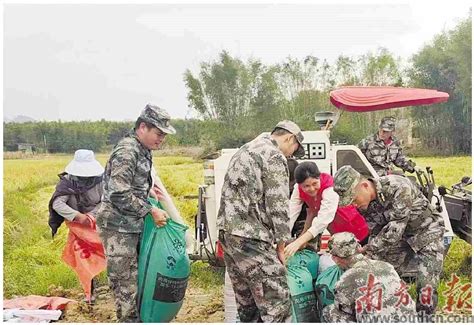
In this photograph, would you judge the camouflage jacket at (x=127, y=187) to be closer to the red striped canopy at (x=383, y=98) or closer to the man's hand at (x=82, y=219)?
the man's hand at (x=82, y=219)

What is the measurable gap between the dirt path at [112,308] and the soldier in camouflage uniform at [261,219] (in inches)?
41.1

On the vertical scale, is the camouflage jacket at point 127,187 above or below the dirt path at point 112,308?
above

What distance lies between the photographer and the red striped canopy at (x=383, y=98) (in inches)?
205

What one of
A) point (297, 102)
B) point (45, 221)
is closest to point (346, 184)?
point (297, 102)

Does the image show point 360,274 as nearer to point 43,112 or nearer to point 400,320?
point 400,320

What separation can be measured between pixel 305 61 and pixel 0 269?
2.68 meters

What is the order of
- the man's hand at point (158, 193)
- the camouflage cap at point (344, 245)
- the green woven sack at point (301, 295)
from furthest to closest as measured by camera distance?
the man's hand at point (158, 193) → the green woven sack at point (301, 295) → the camouflage cap at point (344, 245)

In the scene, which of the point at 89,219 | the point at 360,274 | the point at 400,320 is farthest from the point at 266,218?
the point at 89,219

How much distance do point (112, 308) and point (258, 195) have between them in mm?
1772

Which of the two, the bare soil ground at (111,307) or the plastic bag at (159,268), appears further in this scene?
the bare soil ground at (111,307)

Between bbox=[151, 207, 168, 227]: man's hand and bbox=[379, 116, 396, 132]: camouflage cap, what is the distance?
6.54 ft

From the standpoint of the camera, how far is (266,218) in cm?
394

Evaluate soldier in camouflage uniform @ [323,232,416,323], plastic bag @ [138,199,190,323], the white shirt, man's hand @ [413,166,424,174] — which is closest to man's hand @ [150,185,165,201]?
plastic bag @ [138,199,190,323]

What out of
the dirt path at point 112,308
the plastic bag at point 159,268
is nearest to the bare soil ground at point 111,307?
the dirt path at point 112,308
